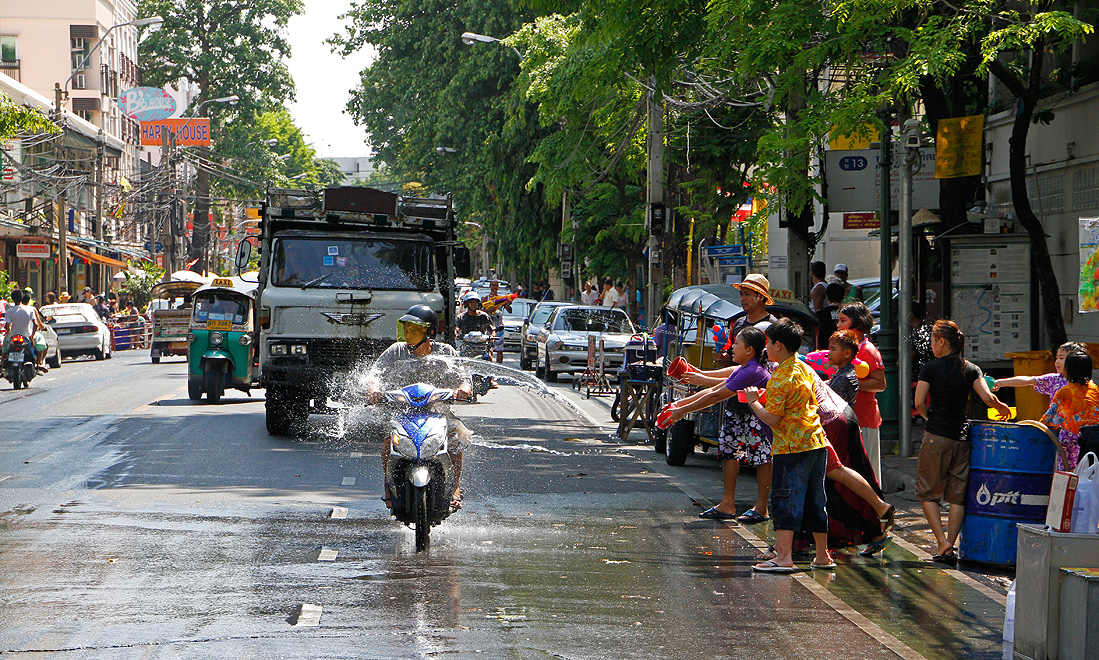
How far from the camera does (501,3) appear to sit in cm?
4497

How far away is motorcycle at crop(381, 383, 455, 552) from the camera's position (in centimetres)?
866

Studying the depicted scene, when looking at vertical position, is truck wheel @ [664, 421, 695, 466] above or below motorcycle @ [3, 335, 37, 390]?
below

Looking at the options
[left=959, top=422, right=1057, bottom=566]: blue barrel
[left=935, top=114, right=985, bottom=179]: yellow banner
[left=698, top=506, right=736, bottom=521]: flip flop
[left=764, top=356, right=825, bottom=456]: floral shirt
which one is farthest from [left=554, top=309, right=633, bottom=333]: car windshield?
[left=764, top=356, right=825, bottom=456]: floral shirt

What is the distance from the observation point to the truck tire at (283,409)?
52.7 feet

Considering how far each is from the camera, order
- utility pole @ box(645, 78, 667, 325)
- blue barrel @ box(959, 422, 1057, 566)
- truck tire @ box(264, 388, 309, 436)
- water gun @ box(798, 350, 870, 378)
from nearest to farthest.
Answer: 1. blue barrel @ box(959, 422, 1057, 566)
2. water gun @ box(798, 350, 870, 378)
3. truck tire @ box(264, 388, 309, 436)
4. utility pole @ box(645, 78, 667, 325)

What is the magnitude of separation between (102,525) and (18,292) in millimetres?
18815

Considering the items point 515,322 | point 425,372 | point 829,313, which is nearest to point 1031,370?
point 829,313

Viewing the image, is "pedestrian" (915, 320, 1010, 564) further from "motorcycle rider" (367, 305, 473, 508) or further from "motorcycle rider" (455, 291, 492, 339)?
"motorcycle rider" (455, 291, 492, 339)

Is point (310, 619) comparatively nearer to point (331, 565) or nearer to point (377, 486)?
point (331, 565)

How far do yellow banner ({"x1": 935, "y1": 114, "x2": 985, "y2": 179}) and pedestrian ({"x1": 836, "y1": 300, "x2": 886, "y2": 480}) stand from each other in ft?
19.1

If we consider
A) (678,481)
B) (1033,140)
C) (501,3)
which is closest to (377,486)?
(678,481)

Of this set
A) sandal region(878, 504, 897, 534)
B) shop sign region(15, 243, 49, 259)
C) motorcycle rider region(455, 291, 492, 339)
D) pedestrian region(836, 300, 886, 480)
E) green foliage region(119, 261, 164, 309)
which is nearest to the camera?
sandal region(878, 504, 897, 534)

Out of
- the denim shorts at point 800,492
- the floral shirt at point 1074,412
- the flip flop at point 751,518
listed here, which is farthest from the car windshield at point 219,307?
the floral shirt at point 1074,412

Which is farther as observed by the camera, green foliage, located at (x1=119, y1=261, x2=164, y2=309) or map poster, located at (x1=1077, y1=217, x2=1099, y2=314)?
green foliage, located at (x1=119, y1=261, x2=164, y2=309)
